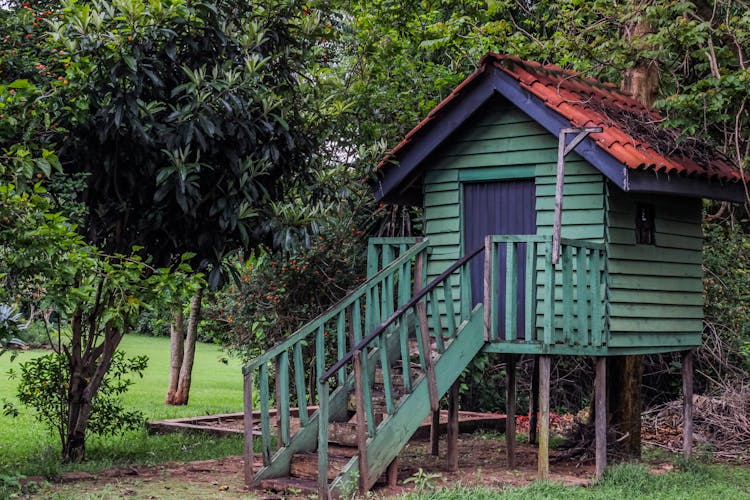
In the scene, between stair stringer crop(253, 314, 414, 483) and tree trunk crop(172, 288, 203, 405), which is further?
tree trunk crop(172, 288, 203, 405)

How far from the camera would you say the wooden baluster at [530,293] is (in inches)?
376

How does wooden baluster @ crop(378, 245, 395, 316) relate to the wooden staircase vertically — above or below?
above

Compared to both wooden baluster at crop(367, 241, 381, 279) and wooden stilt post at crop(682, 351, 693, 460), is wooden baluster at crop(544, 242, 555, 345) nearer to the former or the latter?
wooden baluster at crop(367, 241, 381, 279)

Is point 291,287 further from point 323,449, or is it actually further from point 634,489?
point 634,489

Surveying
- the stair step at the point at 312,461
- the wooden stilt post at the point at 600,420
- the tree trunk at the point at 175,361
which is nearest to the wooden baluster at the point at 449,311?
the stair step at the point at 312,461

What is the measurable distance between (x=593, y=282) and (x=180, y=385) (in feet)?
42.2

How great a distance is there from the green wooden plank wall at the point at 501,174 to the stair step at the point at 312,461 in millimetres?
2519

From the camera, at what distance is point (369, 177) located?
1150 cm

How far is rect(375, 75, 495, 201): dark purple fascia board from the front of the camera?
10.5m

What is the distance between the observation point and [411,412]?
9.28 metres

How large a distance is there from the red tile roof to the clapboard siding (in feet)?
1.93

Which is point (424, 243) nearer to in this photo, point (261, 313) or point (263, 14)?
point (263, 14)

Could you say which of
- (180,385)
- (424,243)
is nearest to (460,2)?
(424,243)

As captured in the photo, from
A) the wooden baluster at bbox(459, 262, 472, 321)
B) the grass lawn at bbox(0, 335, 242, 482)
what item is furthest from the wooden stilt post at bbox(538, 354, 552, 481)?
the grass lawn at bbox(0, 335, 242, 482)
